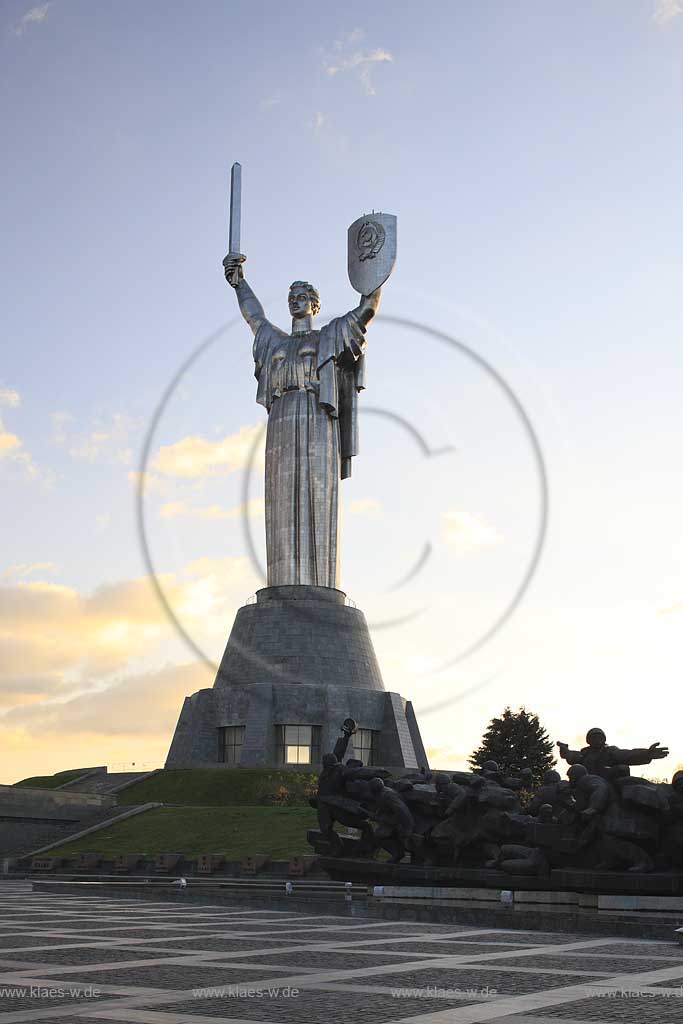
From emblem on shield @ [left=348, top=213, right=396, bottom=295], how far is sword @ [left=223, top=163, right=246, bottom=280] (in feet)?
22.7

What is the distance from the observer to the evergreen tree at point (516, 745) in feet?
201

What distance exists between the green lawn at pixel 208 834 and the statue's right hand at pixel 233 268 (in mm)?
34313

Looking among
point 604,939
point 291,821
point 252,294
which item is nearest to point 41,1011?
point 604,939

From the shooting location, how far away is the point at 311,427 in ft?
199

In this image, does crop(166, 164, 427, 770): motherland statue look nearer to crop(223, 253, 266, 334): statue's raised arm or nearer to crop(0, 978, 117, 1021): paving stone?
crop(223, 253, 266, 334): statue's raised arm

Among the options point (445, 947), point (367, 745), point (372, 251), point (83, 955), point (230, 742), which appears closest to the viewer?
point (83, 955)

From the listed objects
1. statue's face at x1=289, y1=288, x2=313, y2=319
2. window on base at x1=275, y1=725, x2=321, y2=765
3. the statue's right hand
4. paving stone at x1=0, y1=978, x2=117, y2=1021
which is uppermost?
the statue's right hand

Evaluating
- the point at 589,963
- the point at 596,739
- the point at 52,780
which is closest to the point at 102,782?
the point at 52,780

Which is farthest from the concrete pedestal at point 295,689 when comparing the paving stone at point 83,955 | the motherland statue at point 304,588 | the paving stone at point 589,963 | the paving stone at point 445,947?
the paving stone at point 589,963

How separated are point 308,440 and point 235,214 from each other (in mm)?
13824

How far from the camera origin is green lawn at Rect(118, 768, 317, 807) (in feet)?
146

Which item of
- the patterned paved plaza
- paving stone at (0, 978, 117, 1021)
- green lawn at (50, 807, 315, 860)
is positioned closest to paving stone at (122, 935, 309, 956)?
the patterned paved plaza

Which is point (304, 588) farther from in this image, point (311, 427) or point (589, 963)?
point (589, 963)

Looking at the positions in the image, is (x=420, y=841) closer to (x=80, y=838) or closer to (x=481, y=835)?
(x=481, y=835)
